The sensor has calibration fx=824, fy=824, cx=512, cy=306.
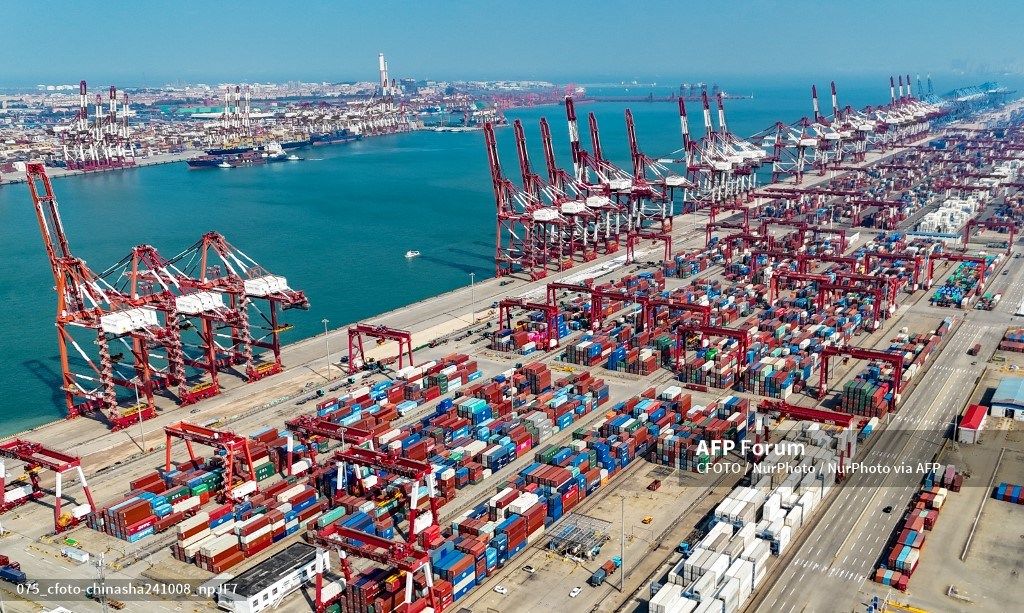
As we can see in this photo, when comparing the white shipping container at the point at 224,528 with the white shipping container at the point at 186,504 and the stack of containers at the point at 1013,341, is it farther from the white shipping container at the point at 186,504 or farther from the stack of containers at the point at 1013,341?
the stack of containers at the point at 1013,341

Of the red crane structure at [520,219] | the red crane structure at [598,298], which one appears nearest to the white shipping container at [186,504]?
the red crane structure at [598,298]

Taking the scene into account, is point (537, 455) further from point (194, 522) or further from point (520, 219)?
point (520, 219)

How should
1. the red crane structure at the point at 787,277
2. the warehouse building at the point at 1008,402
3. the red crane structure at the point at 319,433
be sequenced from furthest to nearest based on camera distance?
1. the red crane structure at the point at 787,277
2. the warehouse building at the point at 1008,402
3. the red crane structure at the point at 319,433

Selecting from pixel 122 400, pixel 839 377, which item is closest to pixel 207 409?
pixel 122 400

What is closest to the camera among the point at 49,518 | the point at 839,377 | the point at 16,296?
the point at 49,518

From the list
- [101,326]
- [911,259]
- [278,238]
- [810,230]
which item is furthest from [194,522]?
[810,230]

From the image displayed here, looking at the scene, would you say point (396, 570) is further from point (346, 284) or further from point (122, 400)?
point (346, 284)

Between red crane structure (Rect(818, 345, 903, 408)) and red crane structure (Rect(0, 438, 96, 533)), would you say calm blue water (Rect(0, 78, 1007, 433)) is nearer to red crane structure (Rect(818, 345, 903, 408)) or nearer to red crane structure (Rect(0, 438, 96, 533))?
red crane structure (Rect(0, 438, 96, 533))
